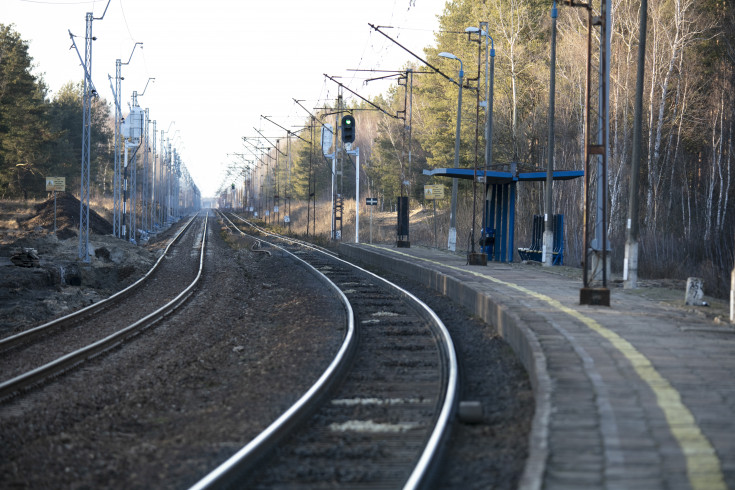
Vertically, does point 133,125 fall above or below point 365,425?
above

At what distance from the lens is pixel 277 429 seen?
285 inches

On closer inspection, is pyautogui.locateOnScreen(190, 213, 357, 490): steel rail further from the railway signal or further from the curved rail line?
the railway signal

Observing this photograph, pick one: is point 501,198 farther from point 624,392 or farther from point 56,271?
point 624,392

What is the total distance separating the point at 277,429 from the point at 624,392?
A: 137 inches

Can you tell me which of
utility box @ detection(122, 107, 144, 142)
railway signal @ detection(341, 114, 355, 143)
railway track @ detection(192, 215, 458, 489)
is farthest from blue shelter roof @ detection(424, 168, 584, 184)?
utility box @ detection(122, 107, 144, 142)

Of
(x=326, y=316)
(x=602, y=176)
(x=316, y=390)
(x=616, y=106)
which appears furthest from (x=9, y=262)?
(x=616, y=106)

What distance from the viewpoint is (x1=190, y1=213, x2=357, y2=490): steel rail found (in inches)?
231

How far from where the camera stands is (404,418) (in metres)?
8.13

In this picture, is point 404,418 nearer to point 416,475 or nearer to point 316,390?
point 316,390

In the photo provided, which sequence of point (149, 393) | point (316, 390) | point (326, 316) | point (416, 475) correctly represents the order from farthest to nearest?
point (326, 316), point (149, 393), point (316, 390), point (416, 475)

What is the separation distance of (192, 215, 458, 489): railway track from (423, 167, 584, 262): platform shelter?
47.9 ft

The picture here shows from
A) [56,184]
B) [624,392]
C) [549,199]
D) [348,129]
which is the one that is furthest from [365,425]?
[56,184]

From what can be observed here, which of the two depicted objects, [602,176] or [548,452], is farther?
[602,176]

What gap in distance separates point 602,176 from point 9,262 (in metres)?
19.9
